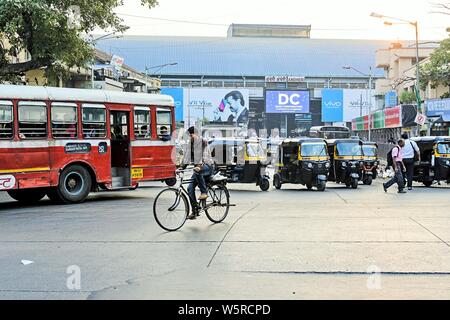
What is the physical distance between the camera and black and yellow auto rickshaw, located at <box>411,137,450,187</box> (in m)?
22.6

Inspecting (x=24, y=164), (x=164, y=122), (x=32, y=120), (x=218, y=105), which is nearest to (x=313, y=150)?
(x=164, y=122)

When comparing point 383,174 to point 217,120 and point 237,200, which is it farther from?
point 217,120

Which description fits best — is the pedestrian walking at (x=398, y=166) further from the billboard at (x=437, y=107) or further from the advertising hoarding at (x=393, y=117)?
the advertising hoarding at (x=393, y=117)

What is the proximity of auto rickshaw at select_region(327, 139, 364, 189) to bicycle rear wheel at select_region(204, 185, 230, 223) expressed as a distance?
12.0m

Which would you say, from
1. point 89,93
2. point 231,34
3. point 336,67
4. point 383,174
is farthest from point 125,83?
point 231,34

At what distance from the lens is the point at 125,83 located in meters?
49.4

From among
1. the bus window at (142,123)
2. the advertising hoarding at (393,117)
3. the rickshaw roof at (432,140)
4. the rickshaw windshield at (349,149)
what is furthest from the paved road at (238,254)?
the advertising hoarding at (393,117)

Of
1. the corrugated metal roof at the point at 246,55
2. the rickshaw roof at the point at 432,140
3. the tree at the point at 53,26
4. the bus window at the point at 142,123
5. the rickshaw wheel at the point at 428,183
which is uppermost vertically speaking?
the corrugated metal roof at the point at 246,55

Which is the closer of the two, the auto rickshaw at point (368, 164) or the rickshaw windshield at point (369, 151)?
the auto rickshaw at point (368, 164)

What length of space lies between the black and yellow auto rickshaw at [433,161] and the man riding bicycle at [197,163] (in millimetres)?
13586

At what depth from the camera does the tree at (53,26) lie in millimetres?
18156

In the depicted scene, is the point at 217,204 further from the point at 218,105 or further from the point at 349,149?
the point at 218,105

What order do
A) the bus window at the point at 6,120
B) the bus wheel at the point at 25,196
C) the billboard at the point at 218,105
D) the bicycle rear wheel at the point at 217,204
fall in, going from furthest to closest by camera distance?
the billboard at the point at 218,105 → the bus wheel at the point at 25,196 → the bus window at the point at 6,120 → the bicycle rear wheel at the point at 217,204

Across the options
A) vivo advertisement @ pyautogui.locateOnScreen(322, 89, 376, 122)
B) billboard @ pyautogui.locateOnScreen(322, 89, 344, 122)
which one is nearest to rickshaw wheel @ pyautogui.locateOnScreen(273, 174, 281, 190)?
vivo advertisement @ pyautogui.locateOnScreen(322, 89, 376, 122)
